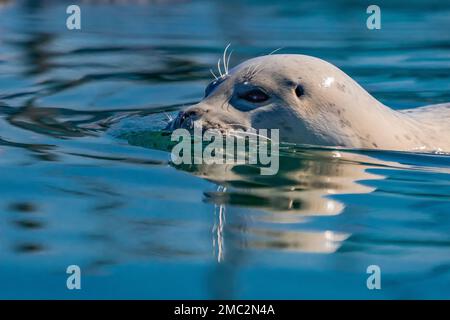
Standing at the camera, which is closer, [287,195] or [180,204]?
[180,204]

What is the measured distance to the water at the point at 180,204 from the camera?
3814 mm

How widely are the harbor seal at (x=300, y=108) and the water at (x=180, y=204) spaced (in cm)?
14

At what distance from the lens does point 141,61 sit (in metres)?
9.34

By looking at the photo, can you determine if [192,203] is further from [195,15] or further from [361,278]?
[195,15]

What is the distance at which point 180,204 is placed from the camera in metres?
4.73

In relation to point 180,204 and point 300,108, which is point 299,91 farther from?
point 180,204

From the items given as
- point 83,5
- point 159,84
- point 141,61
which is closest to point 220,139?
point 159,84

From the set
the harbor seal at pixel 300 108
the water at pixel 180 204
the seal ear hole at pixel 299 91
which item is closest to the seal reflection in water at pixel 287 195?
the water at pixel 180 204

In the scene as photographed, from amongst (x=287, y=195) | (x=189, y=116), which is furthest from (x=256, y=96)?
(x=287, y=195)

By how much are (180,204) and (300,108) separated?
4.08 feet

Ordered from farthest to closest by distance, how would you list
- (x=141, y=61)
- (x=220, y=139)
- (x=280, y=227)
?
(x=141, y=61)
(x=220, y=139)
(x=280, y=227)

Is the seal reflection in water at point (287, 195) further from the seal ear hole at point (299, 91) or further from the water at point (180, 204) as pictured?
the seal ear hole at point (299, 91)

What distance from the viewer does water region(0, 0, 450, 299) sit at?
3.81 meters
